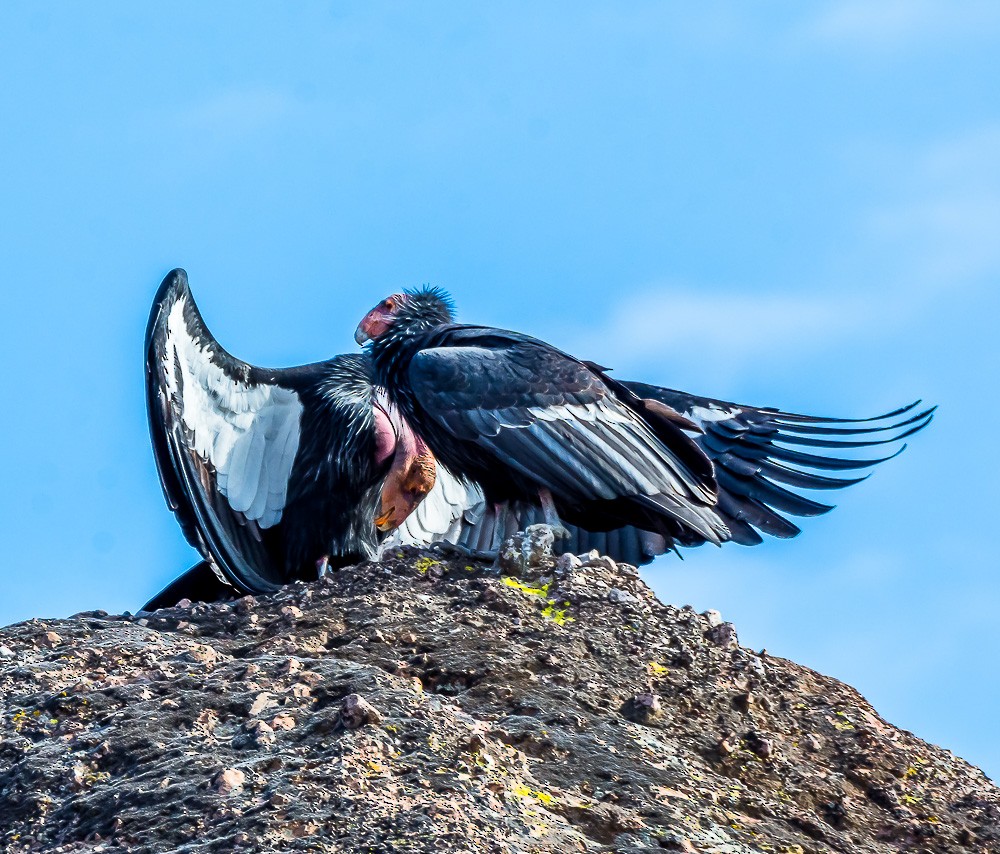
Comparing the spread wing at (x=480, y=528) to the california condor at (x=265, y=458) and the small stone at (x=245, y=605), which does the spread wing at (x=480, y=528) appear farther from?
the small stone at (x=245, y=605)

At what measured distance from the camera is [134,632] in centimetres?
655

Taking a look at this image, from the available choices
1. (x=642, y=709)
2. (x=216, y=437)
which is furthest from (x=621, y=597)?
(x=216, y=437)

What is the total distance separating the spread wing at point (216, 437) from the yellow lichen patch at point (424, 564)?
174 centimetres

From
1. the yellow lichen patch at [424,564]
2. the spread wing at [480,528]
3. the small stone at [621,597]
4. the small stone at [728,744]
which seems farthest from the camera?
the spread wing at [480,528]

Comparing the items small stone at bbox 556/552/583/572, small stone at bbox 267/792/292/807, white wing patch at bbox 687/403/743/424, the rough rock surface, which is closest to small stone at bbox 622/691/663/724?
the rough rock surface

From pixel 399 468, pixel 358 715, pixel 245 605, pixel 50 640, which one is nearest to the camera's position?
pixel 358 715

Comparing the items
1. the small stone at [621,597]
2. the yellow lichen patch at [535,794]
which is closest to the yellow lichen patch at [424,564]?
the small stone at [621,597]

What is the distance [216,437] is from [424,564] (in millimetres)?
2738

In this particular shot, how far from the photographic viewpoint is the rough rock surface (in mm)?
4629

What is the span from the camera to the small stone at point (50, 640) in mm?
6445

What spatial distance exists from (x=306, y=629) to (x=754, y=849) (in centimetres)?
227

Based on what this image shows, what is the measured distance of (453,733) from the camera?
5.02m

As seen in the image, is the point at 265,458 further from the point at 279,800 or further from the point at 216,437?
the point at 279,800

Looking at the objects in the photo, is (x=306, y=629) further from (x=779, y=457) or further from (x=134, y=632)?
(x=779, y=457)
